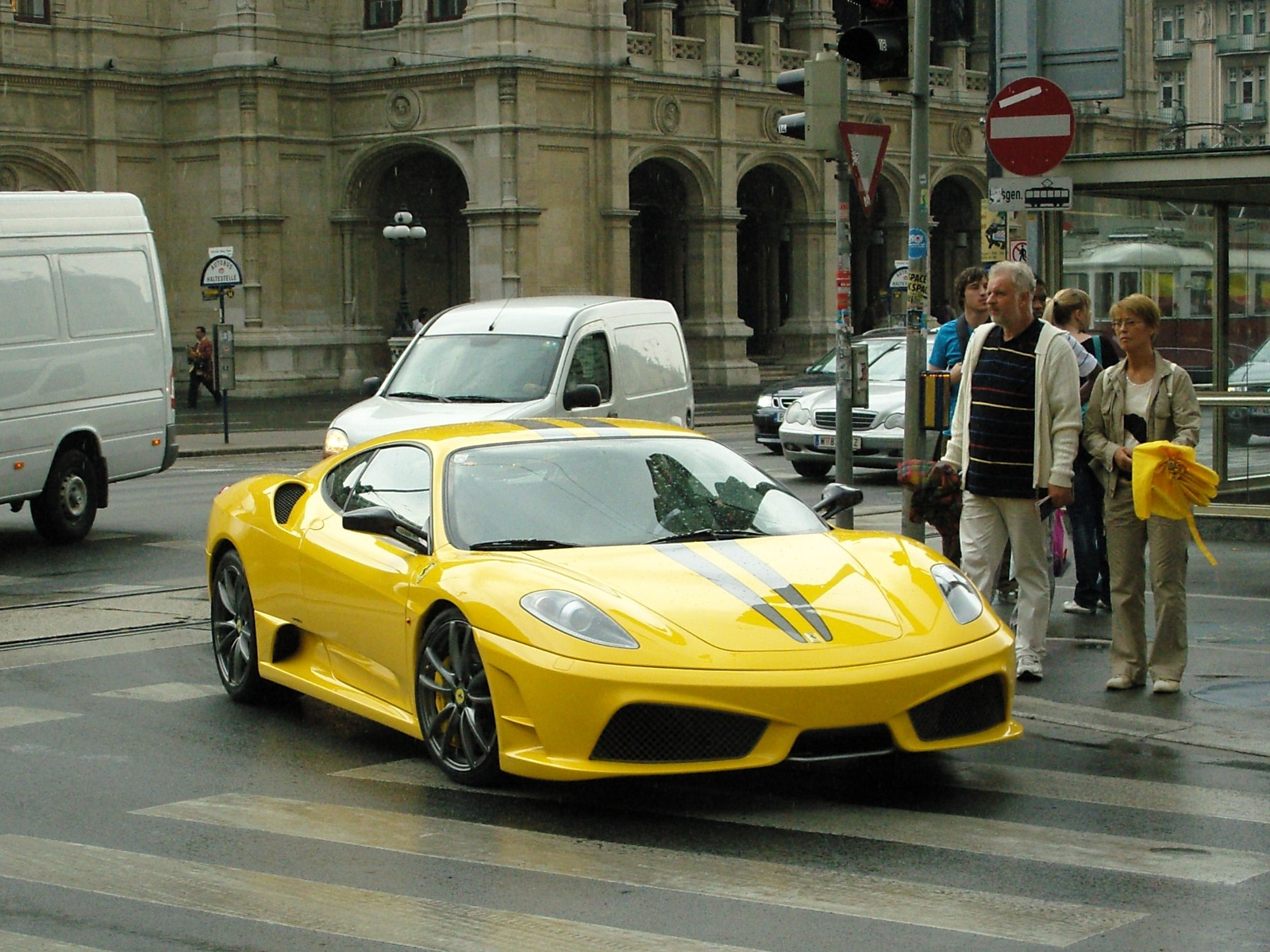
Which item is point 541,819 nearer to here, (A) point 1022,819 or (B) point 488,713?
(B) point 488,713

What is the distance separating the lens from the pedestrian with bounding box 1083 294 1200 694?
873 centimetres

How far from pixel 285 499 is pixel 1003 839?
3.94 metres

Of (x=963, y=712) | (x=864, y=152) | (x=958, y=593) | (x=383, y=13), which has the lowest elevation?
(x=963, y=712)

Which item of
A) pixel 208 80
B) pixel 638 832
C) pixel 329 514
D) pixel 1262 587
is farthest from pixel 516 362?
pixel 208 80

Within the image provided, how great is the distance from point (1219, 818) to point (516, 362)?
375 inches

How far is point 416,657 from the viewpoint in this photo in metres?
7.33

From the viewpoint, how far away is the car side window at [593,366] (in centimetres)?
1551

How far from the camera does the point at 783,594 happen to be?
696 cm

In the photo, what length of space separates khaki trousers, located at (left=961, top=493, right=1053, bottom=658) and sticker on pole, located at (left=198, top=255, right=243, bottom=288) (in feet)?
75.8

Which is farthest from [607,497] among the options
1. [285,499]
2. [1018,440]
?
[1018,440]

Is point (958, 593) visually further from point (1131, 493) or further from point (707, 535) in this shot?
point (1131, 493)

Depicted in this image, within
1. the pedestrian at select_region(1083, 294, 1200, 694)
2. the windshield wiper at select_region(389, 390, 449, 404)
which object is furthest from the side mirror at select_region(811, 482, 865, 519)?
the windshield wiper at select_region(389, 390, 449, 404)

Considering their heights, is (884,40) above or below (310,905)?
above

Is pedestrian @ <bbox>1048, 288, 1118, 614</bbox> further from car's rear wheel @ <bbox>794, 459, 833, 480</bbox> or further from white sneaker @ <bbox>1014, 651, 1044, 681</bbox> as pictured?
car's rear wheel @ <bbox>794, 459, 833, 480</bbox>
